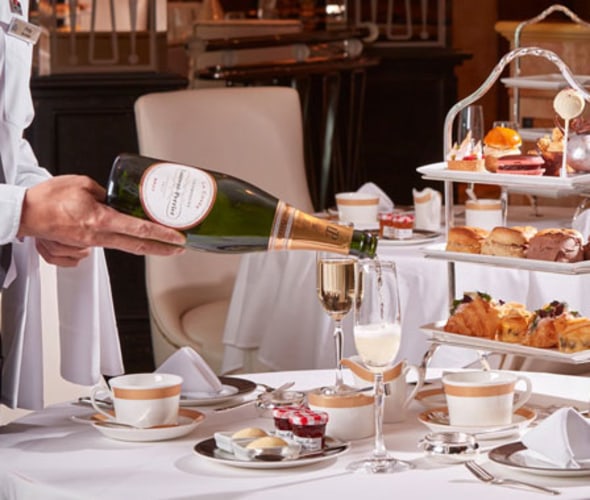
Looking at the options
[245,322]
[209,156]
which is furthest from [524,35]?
[245,322]

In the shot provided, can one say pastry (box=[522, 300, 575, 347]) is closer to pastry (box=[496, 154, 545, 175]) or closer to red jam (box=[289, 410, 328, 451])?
pastry (box=[496, 154, 545, 175])

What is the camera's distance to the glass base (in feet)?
5.60

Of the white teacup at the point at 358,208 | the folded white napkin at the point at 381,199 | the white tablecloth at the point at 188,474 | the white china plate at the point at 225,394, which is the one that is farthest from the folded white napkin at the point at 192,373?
the folded white napkin at the point at 381,199

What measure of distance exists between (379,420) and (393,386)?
0.77 feet

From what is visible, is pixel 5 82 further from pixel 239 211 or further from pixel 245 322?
pixel 245 322

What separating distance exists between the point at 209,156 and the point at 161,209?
274 cm

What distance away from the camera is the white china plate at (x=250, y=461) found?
172 centimetres

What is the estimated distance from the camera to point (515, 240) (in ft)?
7.19

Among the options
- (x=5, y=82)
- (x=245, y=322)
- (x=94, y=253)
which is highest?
(x=5, y=82)

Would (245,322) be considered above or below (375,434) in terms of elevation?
below

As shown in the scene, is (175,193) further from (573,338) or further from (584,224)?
(584,224)

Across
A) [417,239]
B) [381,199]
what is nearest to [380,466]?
[417,239]

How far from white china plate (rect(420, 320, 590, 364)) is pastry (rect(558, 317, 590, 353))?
1cm

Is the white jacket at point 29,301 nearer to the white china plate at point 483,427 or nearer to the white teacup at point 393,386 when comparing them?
the white teacup at point 393,386
